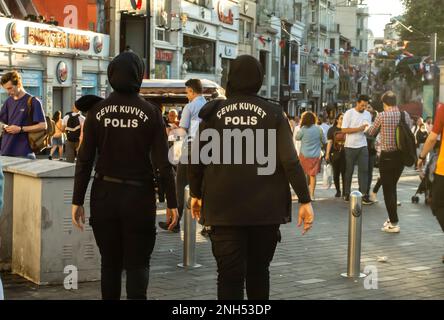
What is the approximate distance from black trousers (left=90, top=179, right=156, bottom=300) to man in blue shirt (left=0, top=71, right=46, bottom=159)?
12.5 ft

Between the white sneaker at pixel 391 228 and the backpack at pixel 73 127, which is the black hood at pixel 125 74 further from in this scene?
the backpack at pixel 73 127

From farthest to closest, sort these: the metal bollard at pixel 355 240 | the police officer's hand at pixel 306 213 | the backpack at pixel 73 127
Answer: the backpack at pixel 73 127, the metal bollard at pixel 355 240, the police officer's hand at pixel 306 213

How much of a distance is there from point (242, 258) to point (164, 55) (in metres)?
36.0

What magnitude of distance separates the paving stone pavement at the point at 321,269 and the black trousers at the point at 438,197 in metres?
0.59

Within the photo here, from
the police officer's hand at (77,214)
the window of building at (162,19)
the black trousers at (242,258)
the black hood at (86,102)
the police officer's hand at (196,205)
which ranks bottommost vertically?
the black trousers at (242,258)

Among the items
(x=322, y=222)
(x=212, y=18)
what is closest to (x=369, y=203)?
(x=322, y=222)

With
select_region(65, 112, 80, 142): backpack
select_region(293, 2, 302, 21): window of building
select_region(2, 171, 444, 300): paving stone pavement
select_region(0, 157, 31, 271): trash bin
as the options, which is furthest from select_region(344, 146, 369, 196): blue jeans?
select_region(293, 2, 302, 21): window of building

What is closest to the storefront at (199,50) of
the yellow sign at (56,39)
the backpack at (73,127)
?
the yellow sign at (56,39)

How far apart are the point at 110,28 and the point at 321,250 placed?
2780 centimetres

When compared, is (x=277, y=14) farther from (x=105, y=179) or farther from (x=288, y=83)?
(x=105, y=179)

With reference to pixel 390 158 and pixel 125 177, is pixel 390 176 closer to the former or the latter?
pixel 390 158

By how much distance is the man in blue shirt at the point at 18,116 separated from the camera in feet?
30.2

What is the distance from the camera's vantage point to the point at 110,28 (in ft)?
119

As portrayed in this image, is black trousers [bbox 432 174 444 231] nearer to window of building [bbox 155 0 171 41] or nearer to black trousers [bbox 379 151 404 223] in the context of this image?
black trousers [bbox 379 151 404 223]
